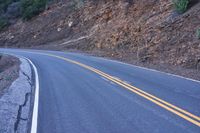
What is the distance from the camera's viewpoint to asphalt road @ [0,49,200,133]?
845 cm

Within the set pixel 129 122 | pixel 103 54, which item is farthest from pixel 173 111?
pixel 103 54

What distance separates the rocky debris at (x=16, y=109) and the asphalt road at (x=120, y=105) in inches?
16.2

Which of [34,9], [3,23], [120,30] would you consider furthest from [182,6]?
[3,23]

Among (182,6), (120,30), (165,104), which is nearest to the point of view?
(165,104)

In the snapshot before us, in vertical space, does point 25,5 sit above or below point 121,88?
above

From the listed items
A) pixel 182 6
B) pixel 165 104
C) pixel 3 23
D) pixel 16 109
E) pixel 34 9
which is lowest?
pixel 16 109

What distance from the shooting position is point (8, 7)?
208ft

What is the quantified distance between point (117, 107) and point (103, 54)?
2178 centimetres

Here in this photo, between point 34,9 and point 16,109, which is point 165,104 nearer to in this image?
point 16,109

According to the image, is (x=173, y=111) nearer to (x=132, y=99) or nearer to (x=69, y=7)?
(x=132, y=99)

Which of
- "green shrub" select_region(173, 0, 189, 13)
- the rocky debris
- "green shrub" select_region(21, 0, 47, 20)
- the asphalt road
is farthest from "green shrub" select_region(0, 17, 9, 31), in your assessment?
the rocky debris

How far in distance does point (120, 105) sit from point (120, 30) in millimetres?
23970

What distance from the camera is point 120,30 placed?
34188 mm

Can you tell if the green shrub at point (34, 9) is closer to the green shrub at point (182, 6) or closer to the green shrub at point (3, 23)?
the green shrub at point (3, 23)
